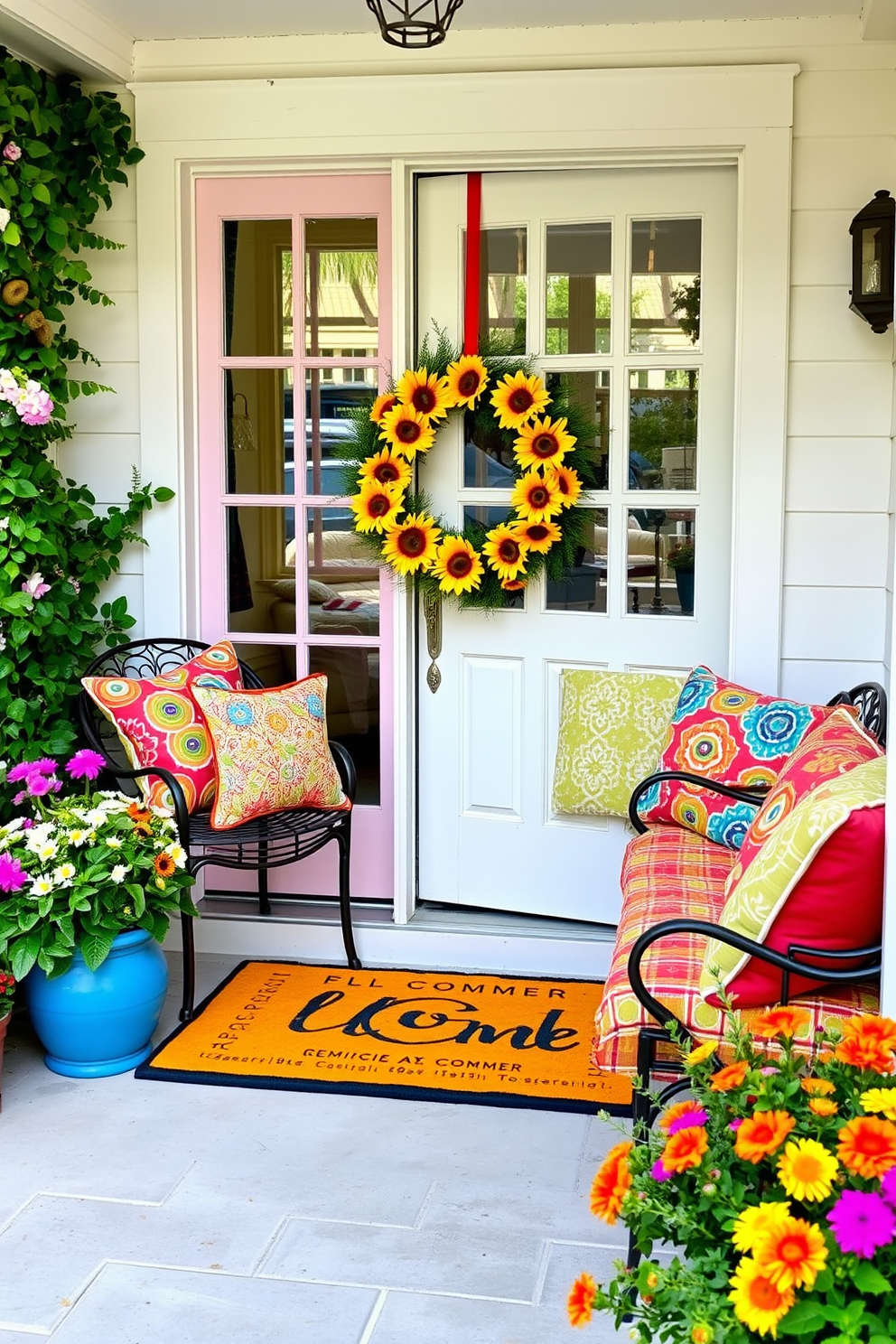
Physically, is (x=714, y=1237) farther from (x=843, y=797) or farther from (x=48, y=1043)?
(x=48, y=1043)

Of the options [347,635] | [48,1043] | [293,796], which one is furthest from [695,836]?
[48,1043]

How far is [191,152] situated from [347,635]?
143 cm

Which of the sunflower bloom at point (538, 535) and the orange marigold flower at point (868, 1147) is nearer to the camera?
the orange marigold flower at point (868, 1147)

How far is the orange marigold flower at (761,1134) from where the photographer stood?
147 centimetres

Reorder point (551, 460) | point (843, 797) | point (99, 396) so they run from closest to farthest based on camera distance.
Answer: point (843, 797) < point (551, 460) < point (99, 396)

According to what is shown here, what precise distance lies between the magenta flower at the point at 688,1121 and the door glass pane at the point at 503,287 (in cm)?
269

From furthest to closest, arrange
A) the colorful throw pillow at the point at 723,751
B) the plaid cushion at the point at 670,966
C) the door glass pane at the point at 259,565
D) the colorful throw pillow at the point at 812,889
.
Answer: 1. the door glass pane at the point at 259,565
2. the colorful throw pillow at the point at 723,751
3. the plaid cushion at the point at 670,966
4. the colorful throw pillow at the point at 812,889

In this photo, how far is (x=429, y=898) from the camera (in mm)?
4141

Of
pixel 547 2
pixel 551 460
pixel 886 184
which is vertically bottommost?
pixel 551 460

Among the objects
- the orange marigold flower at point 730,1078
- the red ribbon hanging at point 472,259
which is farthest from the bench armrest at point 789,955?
the red ribbon hanging at point 472,259

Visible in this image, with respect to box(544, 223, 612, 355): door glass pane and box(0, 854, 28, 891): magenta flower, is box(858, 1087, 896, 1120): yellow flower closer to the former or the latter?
box(0, 854, 28, 891): magenta flower

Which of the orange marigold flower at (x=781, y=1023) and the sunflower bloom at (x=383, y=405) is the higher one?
the sunflower bloom at (x=383, y=405)

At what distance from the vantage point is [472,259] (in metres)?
3.89

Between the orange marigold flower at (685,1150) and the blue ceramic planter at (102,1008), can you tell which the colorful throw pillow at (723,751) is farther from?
the orange marigold flower at (685,1150)
